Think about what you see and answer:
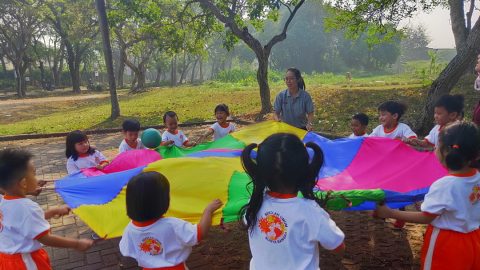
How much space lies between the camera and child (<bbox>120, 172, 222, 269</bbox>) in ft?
6.25

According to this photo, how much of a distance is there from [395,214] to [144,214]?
1.39 m

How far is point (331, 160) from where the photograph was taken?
3.56 meters

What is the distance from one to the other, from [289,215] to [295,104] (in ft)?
10.4

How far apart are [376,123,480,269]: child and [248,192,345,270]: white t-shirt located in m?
0.61

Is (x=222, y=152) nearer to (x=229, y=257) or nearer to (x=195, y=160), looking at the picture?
(x=195, y=160)

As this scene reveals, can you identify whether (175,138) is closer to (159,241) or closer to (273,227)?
(159,241)

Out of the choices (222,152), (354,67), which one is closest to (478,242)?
(222,152)

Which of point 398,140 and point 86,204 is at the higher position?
point 398,140

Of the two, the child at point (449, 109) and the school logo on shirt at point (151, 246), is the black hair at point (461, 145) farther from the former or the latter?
the school logo on shirt at point (151, 246)

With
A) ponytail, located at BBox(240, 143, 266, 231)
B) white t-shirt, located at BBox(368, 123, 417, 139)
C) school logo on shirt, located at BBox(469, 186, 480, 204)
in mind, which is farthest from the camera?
white t-shirt, located at BBox(368, 123, 417, 139)

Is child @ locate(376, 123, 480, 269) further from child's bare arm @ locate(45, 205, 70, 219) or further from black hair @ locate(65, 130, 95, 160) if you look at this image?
black hair @ locate(65, 130, 95, 160)

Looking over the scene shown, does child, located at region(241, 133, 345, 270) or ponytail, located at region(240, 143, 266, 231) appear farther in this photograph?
ponytail, located at region(240, 143, 266, 231)

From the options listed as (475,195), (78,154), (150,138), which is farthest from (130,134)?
(475,195)

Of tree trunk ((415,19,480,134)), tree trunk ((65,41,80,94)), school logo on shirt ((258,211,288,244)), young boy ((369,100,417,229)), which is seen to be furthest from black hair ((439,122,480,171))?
tree trunk ((65,41,80,94))
